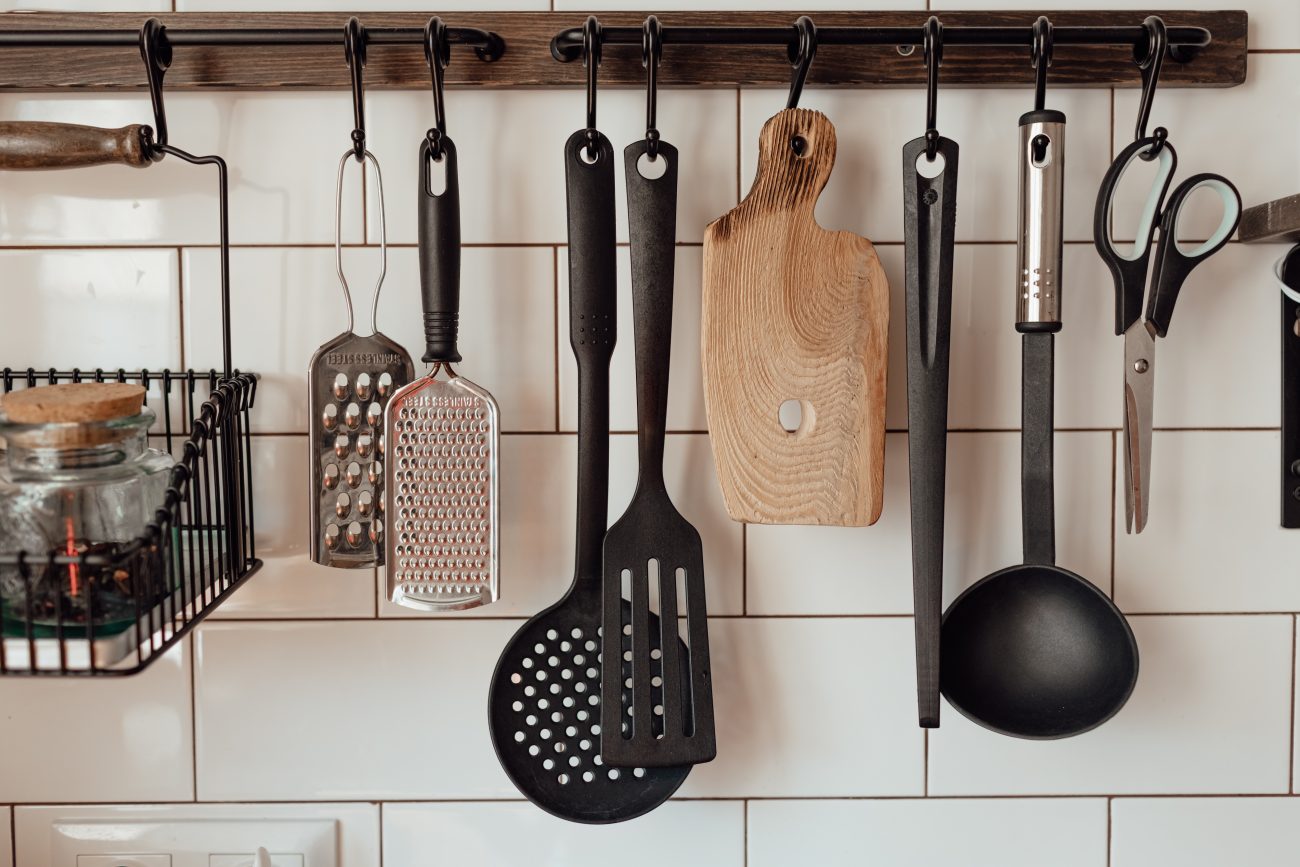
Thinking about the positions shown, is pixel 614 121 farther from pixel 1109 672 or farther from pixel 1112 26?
pixel 1109 672

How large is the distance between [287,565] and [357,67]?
0.38m

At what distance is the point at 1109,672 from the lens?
755 millimetres

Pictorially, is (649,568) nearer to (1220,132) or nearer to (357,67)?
(357,67)

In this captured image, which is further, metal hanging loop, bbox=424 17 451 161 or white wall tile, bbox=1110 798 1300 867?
white wall tile, bbox=1110 798 1300 867

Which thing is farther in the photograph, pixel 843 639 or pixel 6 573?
pixel 843 639

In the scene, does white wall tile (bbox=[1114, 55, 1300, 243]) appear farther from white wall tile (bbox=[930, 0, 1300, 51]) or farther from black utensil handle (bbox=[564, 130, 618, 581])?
black utensil handle (bbox=[564, 130, 618, 581])

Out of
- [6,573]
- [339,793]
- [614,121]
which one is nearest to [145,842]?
[339,793]

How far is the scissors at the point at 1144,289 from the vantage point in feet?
2.33

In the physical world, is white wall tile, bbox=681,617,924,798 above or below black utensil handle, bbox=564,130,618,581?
below

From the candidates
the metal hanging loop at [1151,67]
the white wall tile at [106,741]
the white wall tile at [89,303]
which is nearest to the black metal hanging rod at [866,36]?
the metal hanging loop at [1151,67]

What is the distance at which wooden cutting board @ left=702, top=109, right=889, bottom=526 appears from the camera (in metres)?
0.71

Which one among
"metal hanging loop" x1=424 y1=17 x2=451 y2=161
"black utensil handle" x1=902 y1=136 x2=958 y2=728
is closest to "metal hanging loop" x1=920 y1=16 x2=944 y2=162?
"black utensil handle" x1=902 y1=136 x2=958 y2=728

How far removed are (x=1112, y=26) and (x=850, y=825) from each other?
2.13ft

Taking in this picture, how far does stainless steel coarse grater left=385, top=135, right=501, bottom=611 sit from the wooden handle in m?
0.19
